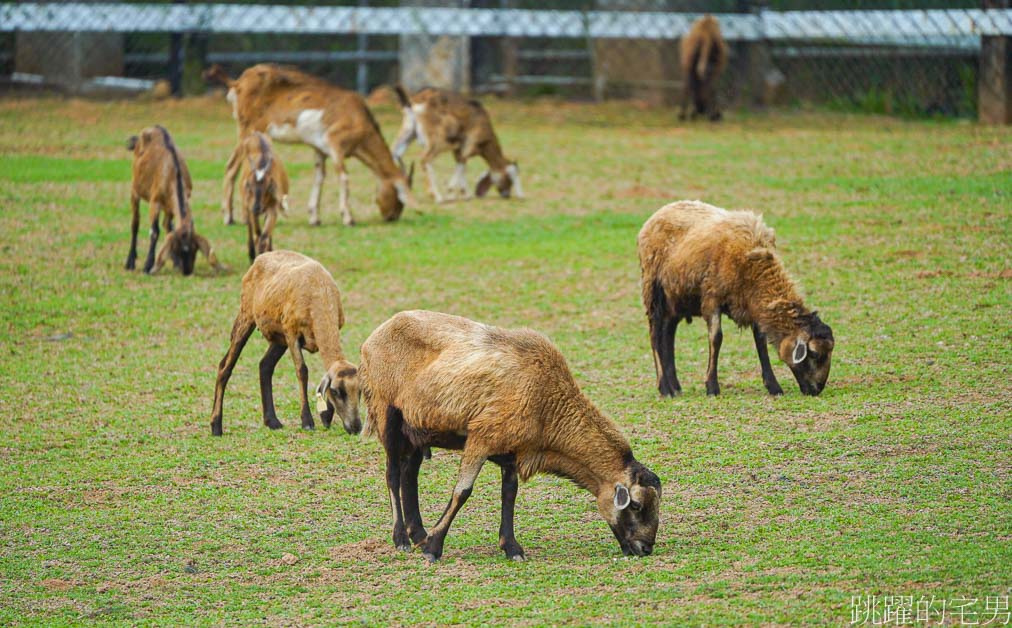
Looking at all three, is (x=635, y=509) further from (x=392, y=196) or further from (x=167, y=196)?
(x=392, y=196)

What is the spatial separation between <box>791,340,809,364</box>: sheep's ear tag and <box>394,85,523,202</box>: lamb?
29.5ft

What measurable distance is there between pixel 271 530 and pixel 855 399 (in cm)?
414

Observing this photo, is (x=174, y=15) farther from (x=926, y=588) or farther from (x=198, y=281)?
(x=926, y=588)

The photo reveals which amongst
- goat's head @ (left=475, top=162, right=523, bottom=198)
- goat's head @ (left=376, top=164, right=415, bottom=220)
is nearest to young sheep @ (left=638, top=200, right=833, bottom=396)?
goat's head @ (left=376, top=164, right=415, bottom=220)

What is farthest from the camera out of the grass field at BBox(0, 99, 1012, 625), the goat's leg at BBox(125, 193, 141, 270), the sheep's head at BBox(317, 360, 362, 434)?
the goat's leg at BBox(125, 193, 141, 270)

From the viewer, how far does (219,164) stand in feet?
62.6

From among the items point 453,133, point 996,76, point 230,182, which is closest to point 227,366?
point 230,182

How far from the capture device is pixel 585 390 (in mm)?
9602

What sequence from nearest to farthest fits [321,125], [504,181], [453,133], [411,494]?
[411,494] < [321,125] < [453,133] < [504,181]

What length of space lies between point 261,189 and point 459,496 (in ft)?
24.8

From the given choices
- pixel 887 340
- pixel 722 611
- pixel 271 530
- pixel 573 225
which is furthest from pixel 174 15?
pixel 722 611

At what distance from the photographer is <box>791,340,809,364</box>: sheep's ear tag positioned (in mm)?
8883

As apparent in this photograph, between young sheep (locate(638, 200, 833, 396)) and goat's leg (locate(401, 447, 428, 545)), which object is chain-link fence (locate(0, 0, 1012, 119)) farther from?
goat's leg (locate(401, 447, 428, 545))

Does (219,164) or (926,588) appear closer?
(926,588)
